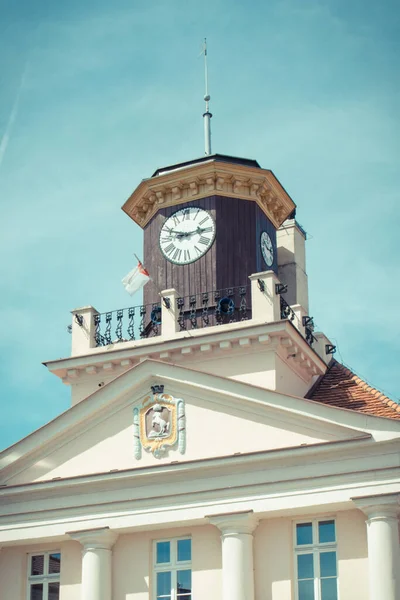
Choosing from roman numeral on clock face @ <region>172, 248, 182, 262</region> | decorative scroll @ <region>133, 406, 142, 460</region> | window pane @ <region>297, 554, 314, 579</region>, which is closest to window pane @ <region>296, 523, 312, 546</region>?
window pane @ <region>297, 554, 314, 579</region>

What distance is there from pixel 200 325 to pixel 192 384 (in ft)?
11.1

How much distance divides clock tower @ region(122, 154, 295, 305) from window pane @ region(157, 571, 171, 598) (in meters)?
7.78

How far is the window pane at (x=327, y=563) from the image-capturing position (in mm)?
24359

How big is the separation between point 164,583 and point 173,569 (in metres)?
0.38

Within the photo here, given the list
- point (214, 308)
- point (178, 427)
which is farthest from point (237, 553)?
point (214, 308)

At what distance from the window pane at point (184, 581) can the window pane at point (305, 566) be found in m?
2.50

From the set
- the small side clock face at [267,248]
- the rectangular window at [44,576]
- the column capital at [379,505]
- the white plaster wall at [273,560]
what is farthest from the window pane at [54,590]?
the small side clock face at [267,248]

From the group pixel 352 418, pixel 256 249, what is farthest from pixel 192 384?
pixel 256 249

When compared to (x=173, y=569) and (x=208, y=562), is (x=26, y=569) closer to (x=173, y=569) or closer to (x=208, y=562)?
(x=173, y=569)

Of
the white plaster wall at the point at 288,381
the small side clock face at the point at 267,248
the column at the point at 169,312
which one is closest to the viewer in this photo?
the white plaster wall at the point at 288,381

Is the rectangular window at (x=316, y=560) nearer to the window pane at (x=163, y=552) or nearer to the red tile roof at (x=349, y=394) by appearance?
the red tile roof at (x=349, y=394)

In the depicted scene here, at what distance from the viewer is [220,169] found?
31.4 meters

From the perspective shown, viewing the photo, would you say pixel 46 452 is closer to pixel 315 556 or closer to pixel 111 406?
pixel 111 406

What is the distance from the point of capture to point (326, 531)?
24.7 m
